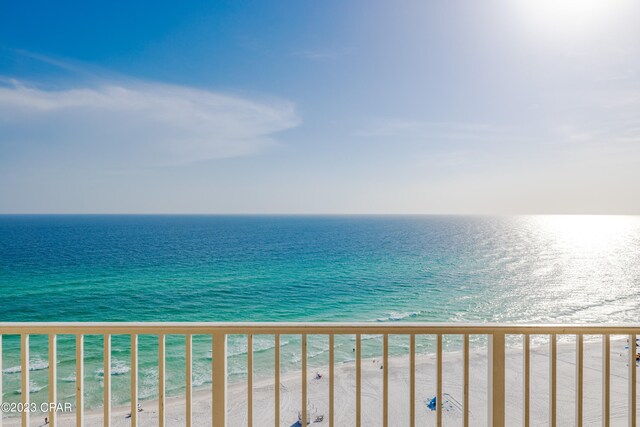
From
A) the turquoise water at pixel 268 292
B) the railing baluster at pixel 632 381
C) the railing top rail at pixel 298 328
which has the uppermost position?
the railing top rail at pixel 298 328

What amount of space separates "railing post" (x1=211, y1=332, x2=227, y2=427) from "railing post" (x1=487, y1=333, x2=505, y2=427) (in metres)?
1.31

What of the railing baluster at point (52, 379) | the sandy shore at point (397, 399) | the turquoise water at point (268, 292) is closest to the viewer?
the railing baluster at point (52, 379)

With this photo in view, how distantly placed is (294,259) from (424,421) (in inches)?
983

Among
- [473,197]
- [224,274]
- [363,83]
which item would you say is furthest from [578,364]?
[473,197]

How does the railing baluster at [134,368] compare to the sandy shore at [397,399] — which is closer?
the railing baluster at [134,368]

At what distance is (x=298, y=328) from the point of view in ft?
5.51

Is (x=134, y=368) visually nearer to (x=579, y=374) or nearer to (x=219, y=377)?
(x=219, y=377)

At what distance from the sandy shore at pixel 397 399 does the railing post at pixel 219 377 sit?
19.9 ft

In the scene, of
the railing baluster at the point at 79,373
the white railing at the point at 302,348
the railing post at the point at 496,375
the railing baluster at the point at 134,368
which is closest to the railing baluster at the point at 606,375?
Result: the white railing at the point at 302,348

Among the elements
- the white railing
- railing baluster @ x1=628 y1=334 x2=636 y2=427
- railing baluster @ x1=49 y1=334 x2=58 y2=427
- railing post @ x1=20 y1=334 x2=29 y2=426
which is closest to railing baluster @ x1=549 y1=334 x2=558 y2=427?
the white railing

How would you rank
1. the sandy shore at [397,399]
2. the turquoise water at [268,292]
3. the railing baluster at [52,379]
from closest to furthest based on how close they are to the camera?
the railing baluster at [52,379] < the sandy shore at [397,399] < the turquoise water at [268,292]

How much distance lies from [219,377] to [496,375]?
136cm

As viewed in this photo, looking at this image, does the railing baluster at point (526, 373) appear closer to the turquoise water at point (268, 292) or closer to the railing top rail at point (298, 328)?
the railing top rail at point (298, 328)

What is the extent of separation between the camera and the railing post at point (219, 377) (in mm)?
1687
